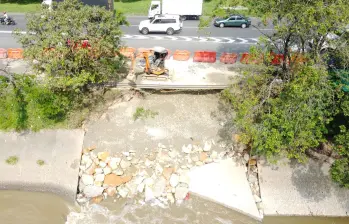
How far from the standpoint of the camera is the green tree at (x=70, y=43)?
15586 mm

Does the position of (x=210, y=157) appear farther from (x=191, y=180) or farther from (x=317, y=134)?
(x=317, y=134)

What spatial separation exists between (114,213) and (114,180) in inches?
63.8

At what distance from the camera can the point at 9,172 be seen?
15320 millimetres

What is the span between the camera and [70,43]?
15.9m

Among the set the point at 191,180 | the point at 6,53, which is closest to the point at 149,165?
the point at 191,180

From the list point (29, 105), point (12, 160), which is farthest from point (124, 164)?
point (29, 105)

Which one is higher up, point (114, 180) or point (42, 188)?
point (114, 180)

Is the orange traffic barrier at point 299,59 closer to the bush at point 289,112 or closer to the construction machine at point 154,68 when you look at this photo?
the bush at point 289,112

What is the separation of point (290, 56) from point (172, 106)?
22.1ft

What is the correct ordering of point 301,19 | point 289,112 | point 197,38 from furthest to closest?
point 197,38 → point 289,112 → point 301,19

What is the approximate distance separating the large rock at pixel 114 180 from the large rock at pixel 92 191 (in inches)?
18.7

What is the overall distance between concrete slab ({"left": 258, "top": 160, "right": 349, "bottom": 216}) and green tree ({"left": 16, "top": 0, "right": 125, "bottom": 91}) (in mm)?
9988

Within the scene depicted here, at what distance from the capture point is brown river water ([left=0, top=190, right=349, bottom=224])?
550 inches

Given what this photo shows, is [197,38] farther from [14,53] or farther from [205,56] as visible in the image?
[14,53]
